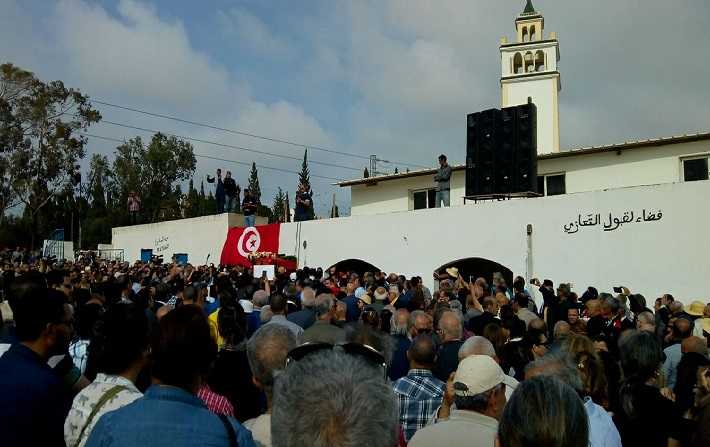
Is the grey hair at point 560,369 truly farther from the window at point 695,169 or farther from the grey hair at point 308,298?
the window at point 695,169

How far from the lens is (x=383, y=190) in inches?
1198

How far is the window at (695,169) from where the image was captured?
21.6 meters

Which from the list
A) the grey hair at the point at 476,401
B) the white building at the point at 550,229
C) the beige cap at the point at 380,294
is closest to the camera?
the grey hair at the point at 476,401

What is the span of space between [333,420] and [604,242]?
14.9 m

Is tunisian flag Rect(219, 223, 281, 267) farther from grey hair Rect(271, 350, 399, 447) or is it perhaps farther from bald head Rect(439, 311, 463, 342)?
grey hair Rect(271, 350, 399, 447)

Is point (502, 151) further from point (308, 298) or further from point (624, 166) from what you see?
point (308, 298)

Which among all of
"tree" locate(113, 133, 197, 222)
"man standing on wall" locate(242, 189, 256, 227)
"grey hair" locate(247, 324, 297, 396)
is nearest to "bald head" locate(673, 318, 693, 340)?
"grey hair" locate(247, 324, 297, 396)

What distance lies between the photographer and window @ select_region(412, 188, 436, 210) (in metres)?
28.4

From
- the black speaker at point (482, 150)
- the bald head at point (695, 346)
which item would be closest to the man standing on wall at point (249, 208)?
the black speaker at point (482, 150)

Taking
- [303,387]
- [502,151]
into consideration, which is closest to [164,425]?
[303,387]

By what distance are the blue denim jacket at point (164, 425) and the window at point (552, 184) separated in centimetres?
2372

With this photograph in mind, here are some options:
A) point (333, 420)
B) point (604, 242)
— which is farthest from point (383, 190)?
point (333, 420)

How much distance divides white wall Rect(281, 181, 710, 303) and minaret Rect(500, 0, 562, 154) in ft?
56.4

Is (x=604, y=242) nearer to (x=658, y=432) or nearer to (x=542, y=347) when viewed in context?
(x=542, y=347)
